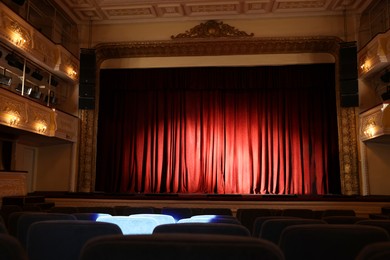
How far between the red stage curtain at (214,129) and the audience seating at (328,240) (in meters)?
11.2

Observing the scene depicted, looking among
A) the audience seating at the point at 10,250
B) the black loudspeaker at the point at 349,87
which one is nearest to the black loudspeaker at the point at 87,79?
the black loudspeaker at the point at 349,87

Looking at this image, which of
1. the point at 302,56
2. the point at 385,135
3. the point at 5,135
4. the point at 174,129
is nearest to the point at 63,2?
the point at 5,135

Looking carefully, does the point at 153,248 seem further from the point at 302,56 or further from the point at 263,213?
the point at 302,56

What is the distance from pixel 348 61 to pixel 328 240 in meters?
11.1

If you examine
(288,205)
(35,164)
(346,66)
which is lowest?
(288,205)

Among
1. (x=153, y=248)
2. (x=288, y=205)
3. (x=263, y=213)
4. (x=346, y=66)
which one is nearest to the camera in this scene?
(x=153, y=248)

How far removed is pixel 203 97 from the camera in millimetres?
13055

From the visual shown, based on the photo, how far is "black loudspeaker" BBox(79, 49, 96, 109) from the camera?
1231 cm

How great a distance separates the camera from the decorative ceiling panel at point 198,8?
11641 millimetres

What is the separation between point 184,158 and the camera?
42.6ft

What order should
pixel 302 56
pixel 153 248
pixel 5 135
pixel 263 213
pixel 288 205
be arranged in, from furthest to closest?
pixel 302 56 → pixel 5 135 → pixel 288 205 → pixel 263 213 → pixel 153 248

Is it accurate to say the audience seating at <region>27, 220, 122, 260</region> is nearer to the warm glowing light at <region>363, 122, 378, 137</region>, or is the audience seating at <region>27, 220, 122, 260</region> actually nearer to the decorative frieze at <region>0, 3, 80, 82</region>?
the decorative frieze at <region>0, 3, 80, 82</region>

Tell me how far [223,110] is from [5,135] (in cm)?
641

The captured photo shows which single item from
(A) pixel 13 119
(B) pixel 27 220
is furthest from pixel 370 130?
(B) pixel 27 220
